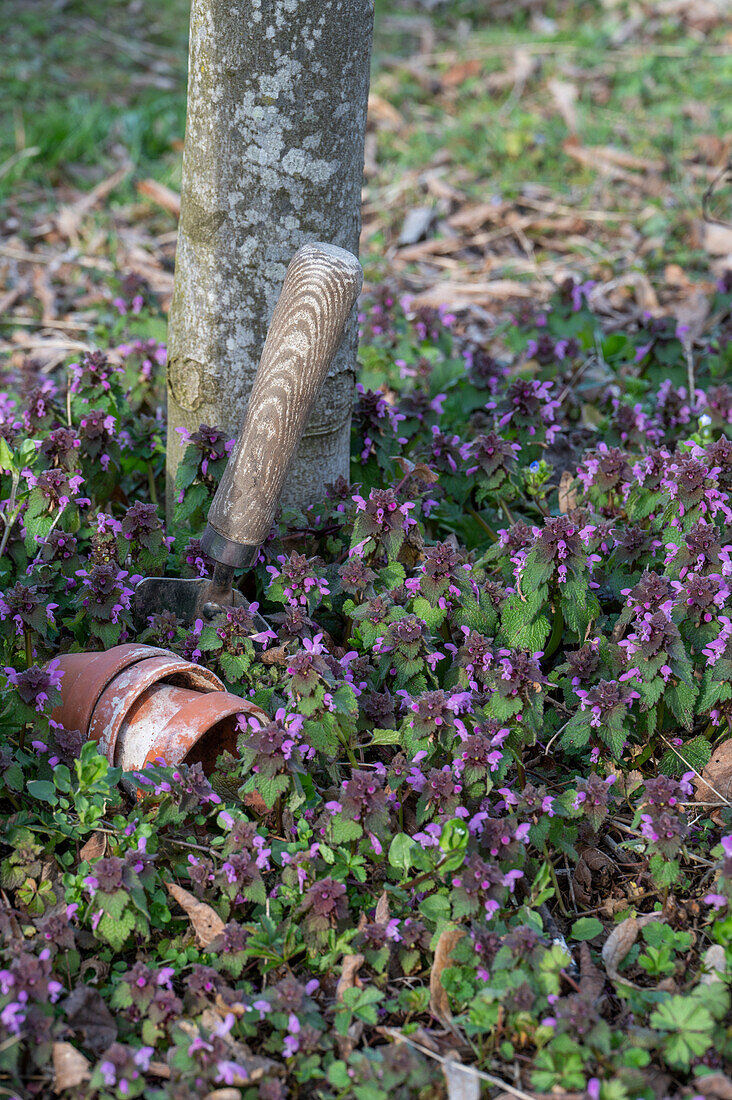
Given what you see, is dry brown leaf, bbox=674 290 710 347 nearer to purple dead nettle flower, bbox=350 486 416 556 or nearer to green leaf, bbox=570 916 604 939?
purple dead nettle flower, bbox=350 486 416 556

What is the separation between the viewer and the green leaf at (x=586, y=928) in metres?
1.99

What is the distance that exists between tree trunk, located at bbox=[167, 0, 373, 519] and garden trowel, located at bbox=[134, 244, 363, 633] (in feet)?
1.50

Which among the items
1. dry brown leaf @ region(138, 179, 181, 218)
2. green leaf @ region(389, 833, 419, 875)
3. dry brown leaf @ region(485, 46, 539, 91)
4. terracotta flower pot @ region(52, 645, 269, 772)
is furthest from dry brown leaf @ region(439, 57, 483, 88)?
green leaf @ region(389, 833, 419, 875)

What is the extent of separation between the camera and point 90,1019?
179 centimetres

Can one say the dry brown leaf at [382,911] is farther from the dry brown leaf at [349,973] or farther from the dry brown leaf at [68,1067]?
the dry brown leaf at [68,1067]

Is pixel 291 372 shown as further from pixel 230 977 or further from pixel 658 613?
pixel 230 977

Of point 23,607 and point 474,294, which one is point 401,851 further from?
point 474,294

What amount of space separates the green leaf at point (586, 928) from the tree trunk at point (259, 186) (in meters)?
1.42

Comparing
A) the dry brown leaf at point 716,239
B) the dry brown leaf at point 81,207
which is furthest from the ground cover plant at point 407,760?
the dry brown leaf at point 81,207

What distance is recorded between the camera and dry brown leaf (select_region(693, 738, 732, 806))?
233 cm

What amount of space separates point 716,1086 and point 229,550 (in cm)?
145

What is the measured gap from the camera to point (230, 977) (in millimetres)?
1907

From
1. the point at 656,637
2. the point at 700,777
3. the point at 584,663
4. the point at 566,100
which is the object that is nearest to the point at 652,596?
the point at 656,637

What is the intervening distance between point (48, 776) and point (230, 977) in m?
0.58
